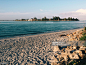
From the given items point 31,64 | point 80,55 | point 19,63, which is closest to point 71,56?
point 80,55

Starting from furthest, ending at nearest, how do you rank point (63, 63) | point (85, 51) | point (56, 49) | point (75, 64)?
point (56, 49), point (85, 51), point (63, 63), point (75, 64)

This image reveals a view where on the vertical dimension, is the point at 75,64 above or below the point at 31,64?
above

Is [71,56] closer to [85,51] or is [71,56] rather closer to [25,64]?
[85,51]

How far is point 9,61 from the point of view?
5723 millimetres

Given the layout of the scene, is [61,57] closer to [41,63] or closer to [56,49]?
[41,63]

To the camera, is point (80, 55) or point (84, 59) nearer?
point (84, 59)

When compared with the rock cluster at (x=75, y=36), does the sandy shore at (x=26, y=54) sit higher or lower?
lower

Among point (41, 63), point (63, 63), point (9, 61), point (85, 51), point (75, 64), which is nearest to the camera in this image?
point (75, 64)

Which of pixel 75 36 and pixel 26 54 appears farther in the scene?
pixel 75 36

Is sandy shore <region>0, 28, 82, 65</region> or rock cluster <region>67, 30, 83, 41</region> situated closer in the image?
sandy shore <region>0, 28, 82, 65</region>

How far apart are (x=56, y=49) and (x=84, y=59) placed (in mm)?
2711

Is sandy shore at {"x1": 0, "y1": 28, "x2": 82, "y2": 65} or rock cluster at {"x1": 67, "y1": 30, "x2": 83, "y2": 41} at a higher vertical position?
rock cluster at {"x1": 67, "y1": 30, "x2": 83, "y2": 41}

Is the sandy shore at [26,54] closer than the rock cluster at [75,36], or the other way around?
the sandy shore at [26,54]

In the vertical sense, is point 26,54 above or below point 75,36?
below
